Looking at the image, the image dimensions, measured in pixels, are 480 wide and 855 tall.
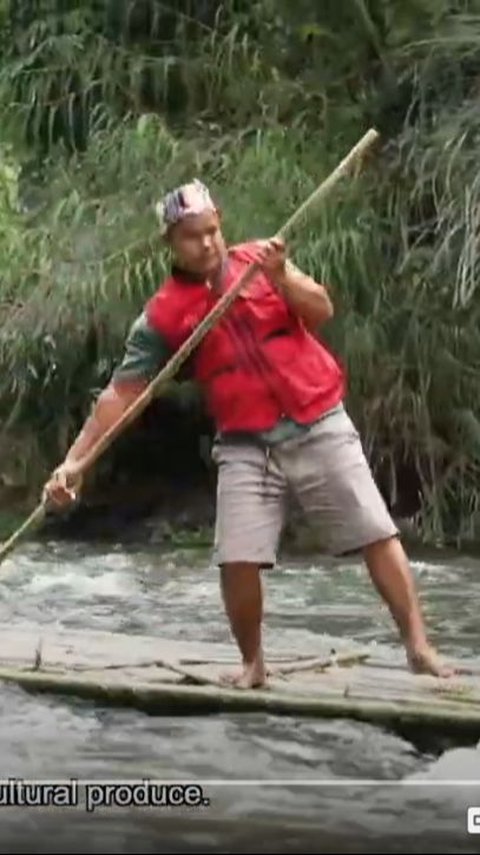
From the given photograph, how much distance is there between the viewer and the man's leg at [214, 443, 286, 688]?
4.14m

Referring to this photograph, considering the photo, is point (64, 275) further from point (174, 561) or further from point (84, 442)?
point (84, 442)

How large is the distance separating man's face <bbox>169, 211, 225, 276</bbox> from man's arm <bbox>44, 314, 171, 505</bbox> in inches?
7.9

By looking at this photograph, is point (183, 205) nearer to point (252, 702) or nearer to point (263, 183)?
point (252, 702)

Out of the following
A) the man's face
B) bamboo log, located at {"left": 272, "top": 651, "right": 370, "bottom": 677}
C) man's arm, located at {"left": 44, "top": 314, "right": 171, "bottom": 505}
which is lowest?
bamboo log, located at {"left": 272, "top": 651, "right": 370, "bottom": 677}

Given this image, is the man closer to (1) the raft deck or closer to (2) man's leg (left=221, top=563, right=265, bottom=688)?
(2) man's leg (left=221, top=563, right=265, bottom=688)

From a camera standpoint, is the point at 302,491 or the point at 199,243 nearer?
the point at 199,243

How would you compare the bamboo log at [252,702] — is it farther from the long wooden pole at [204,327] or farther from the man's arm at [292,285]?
the man's arm at [292,285]

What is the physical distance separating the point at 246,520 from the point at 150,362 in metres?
0.42

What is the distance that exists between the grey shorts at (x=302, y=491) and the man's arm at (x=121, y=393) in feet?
0.78

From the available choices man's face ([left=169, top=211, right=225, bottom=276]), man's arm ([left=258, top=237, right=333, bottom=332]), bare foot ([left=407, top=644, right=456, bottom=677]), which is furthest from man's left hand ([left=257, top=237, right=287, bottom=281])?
bare foot ([left=407, top=644, right=456, bottom=677])

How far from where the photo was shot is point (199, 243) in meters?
3.98

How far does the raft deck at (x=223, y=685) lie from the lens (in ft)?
13.4

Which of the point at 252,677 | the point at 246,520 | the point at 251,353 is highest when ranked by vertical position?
the point at 251,353

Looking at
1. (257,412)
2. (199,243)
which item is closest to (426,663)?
(257,412)
